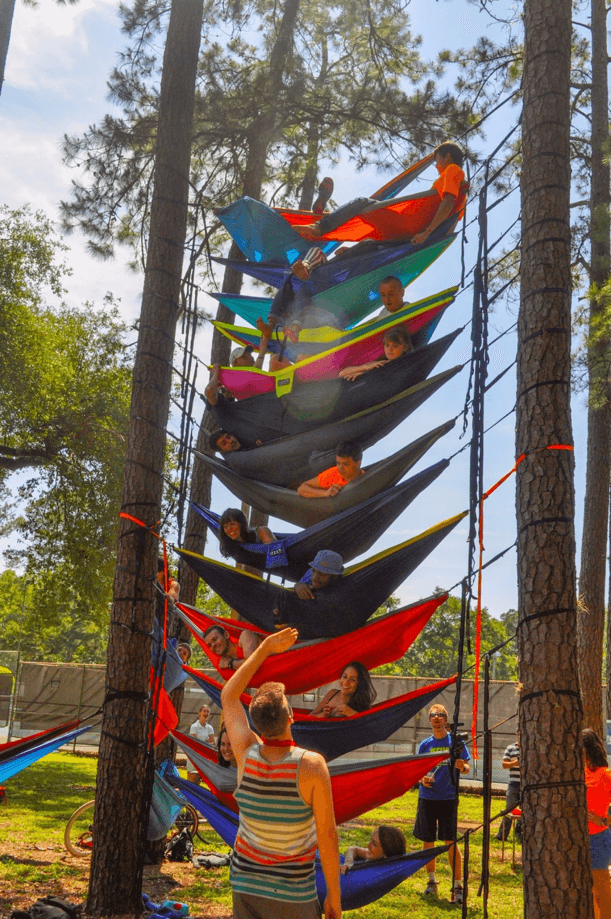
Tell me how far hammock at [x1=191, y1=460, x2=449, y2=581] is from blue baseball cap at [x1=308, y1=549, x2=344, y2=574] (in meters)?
0.12

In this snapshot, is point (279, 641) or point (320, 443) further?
point (320, 443)

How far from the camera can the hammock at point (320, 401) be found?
3691 millimetres

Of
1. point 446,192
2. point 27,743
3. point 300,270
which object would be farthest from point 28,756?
point 446,192

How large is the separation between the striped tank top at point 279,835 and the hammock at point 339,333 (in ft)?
7.04

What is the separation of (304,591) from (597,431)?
5.68 m

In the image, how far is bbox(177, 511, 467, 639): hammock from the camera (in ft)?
11.2

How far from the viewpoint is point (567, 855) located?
2.65 m

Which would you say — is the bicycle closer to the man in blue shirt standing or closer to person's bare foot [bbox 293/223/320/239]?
the man in blue shirt standing

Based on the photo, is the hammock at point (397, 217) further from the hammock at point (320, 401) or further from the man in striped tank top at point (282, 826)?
the man in striped tank top at point (282, 826)

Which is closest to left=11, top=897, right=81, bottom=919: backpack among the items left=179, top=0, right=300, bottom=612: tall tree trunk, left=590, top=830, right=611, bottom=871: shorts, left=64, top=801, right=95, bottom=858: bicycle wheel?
left=64, top=801, right=95, bottom=858: bicycle wheel

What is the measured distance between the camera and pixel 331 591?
11.7ft

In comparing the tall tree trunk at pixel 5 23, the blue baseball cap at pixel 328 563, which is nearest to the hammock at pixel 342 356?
the blue baseball cap at pixel 328 563

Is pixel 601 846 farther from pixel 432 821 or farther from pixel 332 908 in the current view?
pixel 332 908

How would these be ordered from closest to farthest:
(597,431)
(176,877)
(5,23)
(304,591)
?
(304,591)
(176,877)
(5,23)
(597,431)
